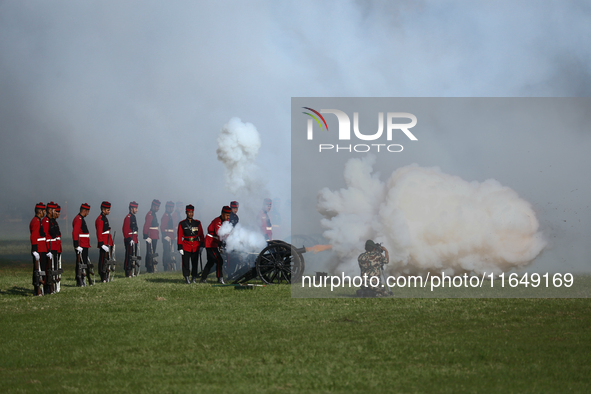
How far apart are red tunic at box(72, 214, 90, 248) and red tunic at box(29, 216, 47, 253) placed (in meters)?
1.55

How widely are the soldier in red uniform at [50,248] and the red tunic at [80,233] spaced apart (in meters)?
0.98

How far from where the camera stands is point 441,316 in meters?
9.66

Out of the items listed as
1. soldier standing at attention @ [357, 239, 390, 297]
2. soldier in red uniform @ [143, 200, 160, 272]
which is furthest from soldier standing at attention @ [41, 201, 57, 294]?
soldier standing at attention @ [357, 239, 390, 297]

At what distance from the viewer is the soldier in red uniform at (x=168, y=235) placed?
73.7 ft

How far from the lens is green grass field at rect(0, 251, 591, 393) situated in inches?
240

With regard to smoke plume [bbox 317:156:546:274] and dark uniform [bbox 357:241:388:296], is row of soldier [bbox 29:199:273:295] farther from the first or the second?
dark uniform [bbox 357:241:388:296]

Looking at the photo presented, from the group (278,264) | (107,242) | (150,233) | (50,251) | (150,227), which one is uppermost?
(150,227)

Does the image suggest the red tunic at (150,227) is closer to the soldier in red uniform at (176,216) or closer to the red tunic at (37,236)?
the soldier in red uniform at (176,216)

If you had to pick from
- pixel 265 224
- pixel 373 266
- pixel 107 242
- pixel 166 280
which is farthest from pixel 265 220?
pixel 373 266

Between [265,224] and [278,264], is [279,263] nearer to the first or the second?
[278,264]

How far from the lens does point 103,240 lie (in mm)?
16141

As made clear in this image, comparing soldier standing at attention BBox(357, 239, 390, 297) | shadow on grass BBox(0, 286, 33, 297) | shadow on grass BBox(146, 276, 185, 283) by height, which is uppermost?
soldier standing at attention BBox(357, 239, 390, 297)

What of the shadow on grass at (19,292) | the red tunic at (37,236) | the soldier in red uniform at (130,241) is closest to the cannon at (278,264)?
the red tunic at (37,236)

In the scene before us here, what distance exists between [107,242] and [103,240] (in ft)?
0.86
